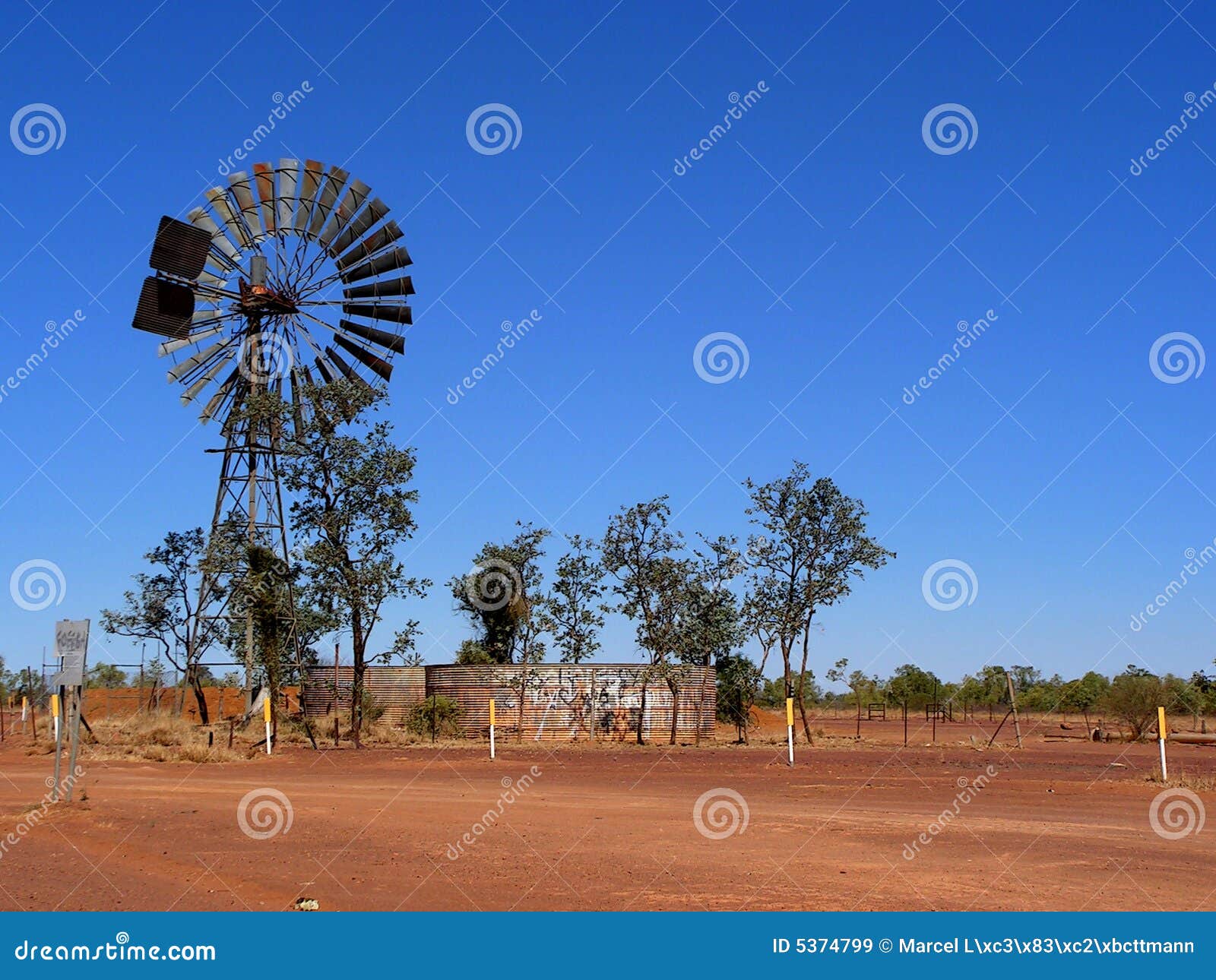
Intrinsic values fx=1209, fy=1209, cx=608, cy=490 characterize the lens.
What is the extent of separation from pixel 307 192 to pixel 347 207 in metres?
1.29

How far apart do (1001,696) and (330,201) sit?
225ft

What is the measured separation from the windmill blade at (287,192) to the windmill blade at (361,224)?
157 cm

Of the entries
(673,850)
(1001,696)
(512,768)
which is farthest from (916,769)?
(1001,696)

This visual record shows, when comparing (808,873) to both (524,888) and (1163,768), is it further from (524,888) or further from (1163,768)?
(1163,768)

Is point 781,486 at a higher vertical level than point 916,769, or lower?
higher

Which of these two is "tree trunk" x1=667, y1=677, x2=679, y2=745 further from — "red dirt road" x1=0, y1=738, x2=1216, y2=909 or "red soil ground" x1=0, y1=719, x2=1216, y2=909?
"red dirt road" x1=0, y1=738, x2=1216, y2=909

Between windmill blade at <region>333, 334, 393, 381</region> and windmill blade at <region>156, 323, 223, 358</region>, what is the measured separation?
13.3ft

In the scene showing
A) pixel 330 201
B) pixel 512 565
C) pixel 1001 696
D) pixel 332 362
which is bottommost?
pixel 1001 696

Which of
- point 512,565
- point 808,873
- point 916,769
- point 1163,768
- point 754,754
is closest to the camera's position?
point 808,873

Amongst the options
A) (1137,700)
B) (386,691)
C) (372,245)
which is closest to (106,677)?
(386,691)

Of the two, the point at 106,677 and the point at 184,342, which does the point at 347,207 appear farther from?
the point at 106,677

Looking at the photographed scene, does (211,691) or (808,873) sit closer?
(808,873)

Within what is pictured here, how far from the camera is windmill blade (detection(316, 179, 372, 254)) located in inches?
1490

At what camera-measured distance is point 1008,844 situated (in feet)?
48.8
